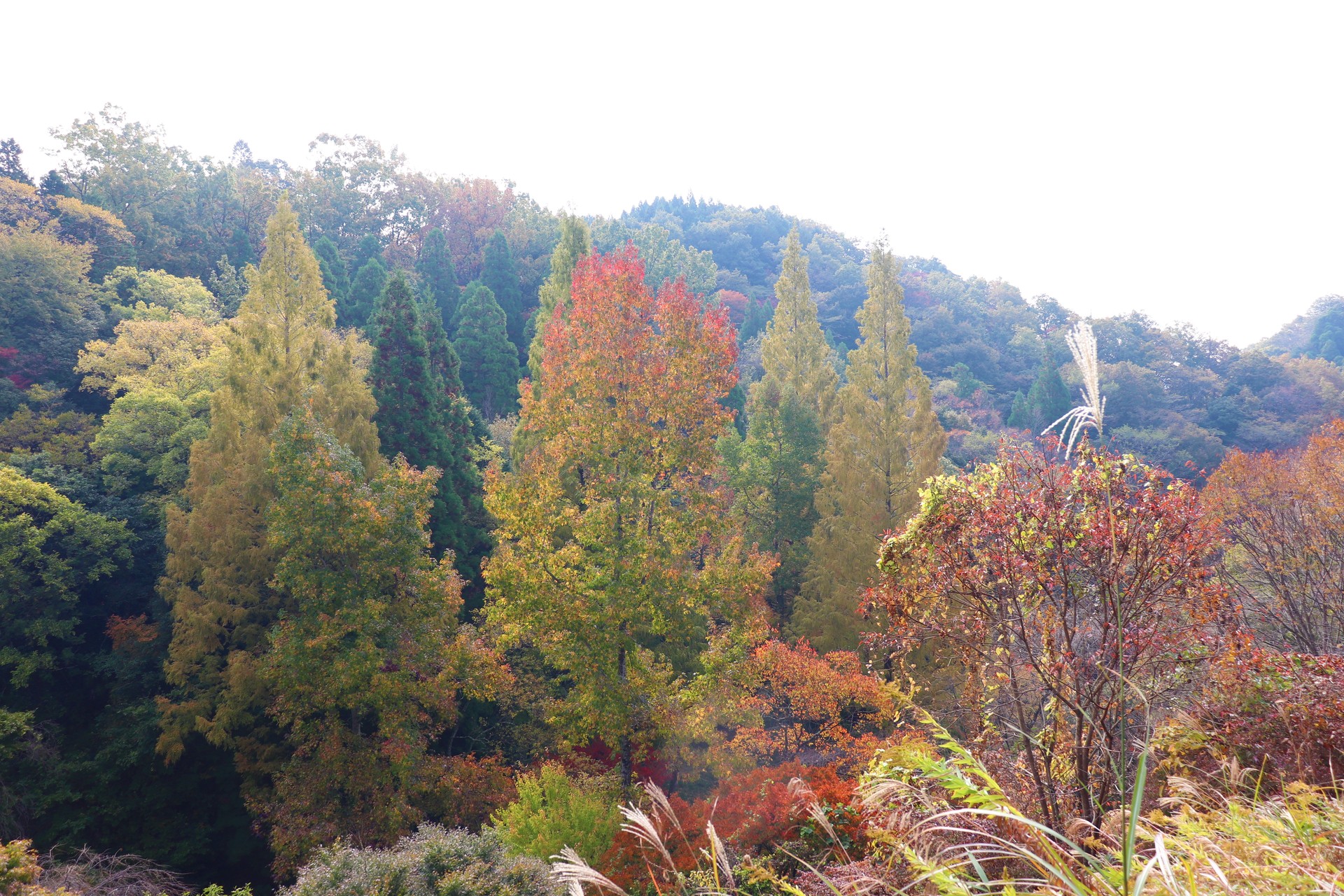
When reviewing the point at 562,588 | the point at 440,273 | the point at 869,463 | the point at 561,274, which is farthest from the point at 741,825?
the point at 440,273

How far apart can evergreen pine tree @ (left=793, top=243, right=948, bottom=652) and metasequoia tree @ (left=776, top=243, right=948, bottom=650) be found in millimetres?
22

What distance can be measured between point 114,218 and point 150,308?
856cm

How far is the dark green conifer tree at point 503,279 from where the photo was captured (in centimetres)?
3556

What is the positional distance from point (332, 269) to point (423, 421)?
18.3 meters

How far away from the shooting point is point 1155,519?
Result: 466 centimetres

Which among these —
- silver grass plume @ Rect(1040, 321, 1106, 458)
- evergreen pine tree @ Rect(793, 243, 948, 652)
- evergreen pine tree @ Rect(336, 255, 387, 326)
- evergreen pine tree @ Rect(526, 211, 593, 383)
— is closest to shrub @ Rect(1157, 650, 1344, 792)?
silver grass plume @ Rect(1040, 321, 1106, 458)

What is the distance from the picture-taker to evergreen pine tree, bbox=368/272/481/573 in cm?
1808

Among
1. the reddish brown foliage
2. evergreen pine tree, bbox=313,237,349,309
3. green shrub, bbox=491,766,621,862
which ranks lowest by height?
green shrub, bbox=491,766,621,862

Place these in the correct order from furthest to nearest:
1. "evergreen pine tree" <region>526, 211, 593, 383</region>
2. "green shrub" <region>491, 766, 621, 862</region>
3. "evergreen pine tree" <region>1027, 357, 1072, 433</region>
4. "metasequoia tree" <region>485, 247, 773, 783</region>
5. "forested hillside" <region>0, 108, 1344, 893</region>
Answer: "evergreen pine tree" <region>1027, 357, 1072, 433</region> → "evergreen pine tree" <region>526, 211, 593, 383</region> → "metasequoia tree" <region>485, 247, 773, 783</region> → "green shrub" <region>491, 766, 621, 862</region> → "forested hillside" <region>0, 108, 1344, 893</region>

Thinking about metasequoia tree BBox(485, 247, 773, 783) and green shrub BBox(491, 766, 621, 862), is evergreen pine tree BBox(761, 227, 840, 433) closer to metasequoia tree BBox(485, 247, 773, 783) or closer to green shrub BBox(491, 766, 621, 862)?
metasequoia tree BBox(485, 247, 773, 783)

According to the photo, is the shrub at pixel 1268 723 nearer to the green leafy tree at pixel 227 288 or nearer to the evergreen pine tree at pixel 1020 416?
the green leafy tree at pixel 227 288

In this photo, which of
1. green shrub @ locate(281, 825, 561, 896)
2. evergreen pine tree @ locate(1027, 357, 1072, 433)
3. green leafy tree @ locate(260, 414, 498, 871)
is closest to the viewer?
green shrub @ locate(281, 825, 561, 896)

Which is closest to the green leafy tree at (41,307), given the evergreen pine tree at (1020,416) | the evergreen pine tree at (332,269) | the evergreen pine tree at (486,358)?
the evergreen pine tree at (332,269)

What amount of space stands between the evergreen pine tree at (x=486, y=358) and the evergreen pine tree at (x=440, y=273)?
6546 mm
